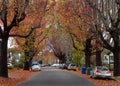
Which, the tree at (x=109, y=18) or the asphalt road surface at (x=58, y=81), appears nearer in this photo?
the asphalt road surface at (x=58, y=81)

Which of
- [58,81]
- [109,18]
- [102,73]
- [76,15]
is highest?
[76,15]

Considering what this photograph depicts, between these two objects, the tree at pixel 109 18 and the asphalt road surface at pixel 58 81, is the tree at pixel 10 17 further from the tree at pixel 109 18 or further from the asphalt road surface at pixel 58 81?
the tree at pixel 109 18

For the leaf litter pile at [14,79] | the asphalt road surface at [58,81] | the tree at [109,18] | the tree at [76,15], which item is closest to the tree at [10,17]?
the leaf litter pile at [14,79]

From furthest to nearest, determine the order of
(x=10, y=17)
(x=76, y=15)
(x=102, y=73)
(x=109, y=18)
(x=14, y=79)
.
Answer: (x=76, y=15) < (x=102, y=73) < (x=10, y=17) < (x=109, y=18) < (x=14, y=79)

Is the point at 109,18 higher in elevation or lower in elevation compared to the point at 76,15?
lower

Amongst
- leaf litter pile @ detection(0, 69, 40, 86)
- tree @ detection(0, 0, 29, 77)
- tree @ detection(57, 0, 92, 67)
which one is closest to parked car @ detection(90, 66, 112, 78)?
tree @ detection(57, 0, 92, 67)

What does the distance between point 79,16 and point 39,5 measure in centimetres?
693

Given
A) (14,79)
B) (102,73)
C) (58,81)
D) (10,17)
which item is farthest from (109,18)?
(14,79)

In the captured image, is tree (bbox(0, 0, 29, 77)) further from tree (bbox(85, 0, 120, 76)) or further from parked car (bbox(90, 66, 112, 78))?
parked car (bbox(90, 66, 112, 78))

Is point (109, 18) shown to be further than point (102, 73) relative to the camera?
No

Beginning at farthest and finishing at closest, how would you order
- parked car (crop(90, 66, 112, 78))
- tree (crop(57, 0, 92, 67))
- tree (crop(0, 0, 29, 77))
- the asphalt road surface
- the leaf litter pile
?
parked car (crop(90, 66, 112, 78)) → tree (crop(57, 0, 92, 67)) → tree (crop(0, 0, 29, 77)) → the asphalt road surface → the leaf litter pile

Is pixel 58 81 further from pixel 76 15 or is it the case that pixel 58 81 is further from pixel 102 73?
pixel 76 15

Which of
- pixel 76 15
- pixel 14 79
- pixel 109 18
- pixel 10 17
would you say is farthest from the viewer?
pixel 76 15

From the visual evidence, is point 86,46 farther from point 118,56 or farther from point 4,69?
point 4,69
